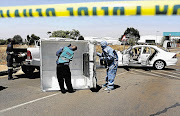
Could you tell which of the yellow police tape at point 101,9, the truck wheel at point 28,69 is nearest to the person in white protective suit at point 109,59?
the truck wheel at point 28,69

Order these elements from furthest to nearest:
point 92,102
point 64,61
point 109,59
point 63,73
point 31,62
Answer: point 31,62 → point 109,59 → point 63,73 → point 64,61 → point 92,102

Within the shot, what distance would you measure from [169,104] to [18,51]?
272 inches

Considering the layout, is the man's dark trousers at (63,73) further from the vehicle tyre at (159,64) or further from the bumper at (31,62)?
the vehicle tyre at (159,64)

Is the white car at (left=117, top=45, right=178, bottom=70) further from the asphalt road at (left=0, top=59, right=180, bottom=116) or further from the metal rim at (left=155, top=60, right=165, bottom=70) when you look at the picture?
the asphalt road at (left=0, top=59, right=180, bottom=116)

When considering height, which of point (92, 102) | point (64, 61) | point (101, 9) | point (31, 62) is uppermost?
point (101, 9)

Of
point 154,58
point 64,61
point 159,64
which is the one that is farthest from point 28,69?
point 159,64

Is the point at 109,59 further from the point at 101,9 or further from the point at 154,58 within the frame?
the point at 154,58

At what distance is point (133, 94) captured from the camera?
21.5 feet

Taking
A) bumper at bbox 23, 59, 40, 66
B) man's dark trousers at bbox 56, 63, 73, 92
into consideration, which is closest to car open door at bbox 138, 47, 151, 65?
bumper at bbox 23, 59, 40, 66

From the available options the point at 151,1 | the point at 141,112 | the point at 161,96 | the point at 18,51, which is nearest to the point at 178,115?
the point at 141,112

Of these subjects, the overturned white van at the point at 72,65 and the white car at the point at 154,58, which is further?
the white car at the point at 154,58

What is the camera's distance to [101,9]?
2.20m

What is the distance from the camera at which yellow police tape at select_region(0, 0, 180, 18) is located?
80.1 inches

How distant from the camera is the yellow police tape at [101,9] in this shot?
6.68ft
